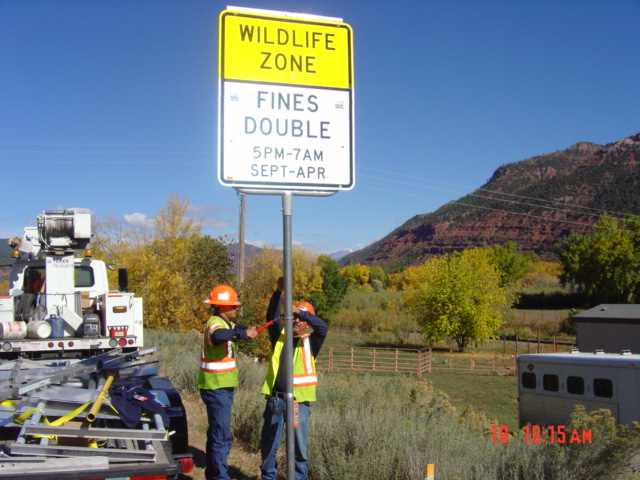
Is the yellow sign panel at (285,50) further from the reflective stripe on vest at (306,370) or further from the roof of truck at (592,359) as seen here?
the roof of truck at (592,359)

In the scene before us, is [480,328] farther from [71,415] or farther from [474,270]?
[71,415]

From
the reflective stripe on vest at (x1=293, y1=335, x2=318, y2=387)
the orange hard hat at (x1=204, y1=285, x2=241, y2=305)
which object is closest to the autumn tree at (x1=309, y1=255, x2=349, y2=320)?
the orange hard hat at (x1=204, y1=285, x2=241, y2=305)

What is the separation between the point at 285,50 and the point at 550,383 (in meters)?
12.2

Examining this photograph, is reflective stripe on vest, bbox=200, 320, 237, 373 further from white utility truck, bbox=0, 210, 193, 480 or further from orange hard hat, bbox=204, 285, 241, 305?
white utility truck, bbox=0, 210, 193, 480

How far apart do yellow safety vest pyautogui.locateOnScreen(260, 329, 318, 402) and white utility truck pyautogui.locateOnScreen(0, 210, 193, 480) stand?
2.53 feet

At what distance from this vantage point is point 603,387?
11703mm

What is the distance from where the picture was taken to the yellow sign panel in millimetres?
2688

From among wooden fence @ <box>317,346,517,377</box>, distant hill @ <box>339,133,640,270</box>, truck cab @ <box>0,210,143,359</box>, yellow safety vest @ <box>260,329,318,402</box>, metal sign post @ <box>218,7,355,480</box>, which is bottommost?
wooden fence @ <box>317,346,517,377</box>

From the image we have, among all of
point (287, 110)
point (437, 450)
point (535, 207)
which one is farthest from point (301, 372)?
point (535, 207)

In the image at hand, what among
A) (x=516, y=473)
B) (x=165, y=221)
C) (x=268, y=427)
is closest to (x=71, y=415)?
(x=268, y=427)

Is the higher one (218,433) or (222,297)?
(222,297)

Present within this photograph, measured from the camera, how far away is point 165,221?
77.9 feet

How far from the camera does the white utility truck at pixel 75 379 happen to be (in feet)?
10.4

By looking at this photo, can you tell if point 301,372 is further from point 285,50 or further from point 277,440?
point 285,50
